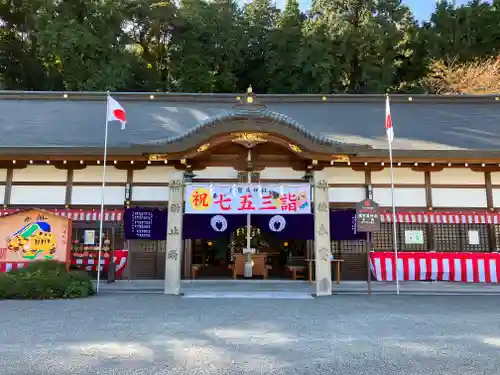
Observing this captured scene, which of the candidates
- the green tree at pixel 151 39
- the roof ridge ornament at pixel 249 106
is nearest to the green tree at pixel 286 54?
the green tree at pixel 151 39

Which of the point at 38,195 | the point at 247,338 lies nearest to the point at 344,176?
the point at 247,338

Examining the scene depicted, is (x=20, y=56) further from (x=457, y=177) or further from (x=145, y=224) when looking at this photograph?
(x=457, y=177)

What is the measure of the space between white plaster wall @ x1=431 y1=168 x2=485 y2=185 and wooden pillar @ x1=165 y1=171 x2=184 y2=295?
7.70 m

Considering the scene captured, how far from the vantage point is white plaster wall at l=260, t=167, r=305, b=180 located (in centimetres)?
1168

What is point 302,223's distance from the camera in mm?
11133

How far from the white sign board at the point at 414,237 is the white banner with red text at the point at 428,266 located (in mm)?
481

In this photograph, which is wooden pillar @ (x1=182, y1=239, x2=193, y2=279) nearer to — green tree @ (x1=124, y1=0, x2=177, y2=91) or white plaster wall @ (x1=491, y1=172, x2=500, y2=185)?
white plaster wall @ (x1=491, y1=172, x2=500, y2=185)

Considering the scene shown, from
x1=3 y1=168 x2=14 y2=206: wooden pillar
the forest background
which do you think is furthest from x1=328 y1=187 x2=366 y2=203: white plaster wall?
the forest background

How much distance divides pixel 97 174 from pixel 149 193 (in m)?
1.73

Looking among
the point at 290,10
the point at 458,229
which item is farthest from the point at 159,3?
the point at 458,229

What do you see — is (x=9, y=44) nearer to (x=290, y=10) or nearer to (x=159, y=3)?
(x=159, y=3)

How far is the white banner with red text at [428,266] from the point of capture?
1094 centimetres

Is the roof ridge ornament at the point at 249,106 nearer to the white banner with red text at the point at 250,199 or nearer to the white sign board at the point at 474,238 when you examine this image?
the white banner with red text at the point at 250,199

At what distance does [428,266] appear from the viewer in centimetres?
1099
